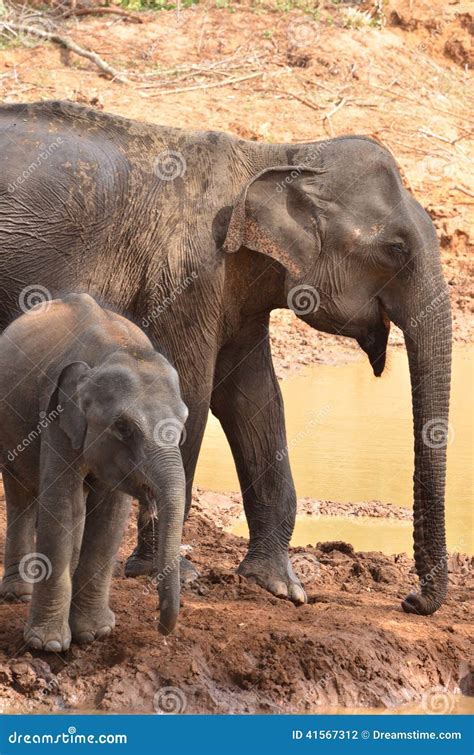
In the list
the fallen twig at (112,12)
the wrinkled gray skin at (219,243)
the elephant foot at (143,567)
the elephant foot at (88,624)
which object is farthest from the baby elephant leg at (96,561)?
the fallen twig at (112,12)

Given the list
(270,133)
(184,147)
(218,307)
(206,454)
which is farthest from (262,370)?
(270,133)

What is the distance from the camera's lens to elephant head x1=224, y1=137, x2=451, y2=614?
8.02 m

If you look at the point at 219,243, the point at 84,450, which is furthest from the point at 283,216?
the point at 84,450

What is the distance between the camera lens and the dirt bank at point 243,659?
6668 mm

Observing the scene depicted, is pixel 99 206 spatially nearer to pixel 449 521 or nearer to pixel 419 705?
pixel 419 705

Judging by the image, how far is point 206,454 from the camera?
41.6 feet

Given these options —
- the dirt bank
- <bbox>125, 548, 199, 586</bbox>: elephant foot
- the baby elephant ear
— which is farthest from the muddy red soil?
the baby elephant ear

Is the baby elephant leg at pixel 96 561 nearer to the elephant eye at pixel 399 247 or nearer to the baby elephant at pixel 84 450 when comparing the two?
the baby elephant at pixel 84 450

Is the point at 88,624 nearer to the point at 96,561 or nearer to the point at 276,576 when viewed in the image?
the point at 96,561

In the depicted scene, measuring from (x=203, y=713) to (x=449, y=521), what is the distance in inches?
177

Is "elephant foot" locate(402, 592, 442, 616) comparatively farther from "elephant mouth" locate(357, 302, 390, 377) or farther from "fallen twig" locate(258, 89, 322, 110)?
"fallen twig" locate(258, 89, 322, 110)

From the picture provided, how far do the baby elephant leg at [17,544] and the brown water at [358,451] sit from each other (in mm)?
1941

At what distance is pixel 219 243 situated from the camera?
8.23 metres

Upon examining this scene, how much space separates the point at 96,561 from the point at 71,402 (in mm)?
806
